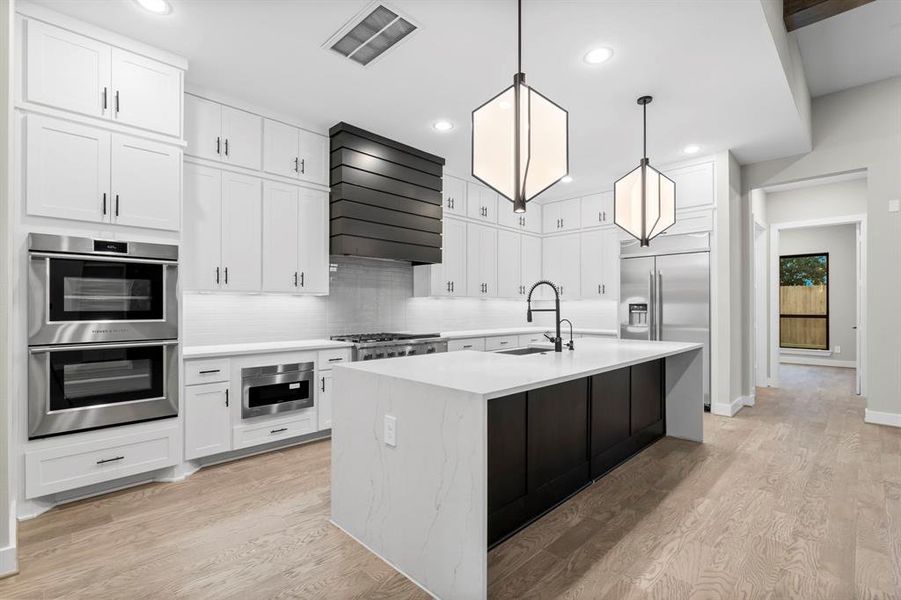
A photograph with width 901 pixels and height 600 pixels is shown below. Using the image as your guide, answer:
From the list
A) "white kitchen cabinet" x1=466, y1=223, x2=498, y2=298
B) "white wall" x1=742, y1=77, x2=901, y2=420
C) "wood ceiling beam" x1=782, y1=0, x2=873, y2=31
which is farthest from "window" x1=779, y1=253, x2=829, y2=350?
"wood ceiling beam" x1=782, y1=0, x2=873, y2=31

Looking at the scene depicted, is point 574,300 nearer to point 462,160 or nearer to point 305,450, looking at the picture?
point 462,160

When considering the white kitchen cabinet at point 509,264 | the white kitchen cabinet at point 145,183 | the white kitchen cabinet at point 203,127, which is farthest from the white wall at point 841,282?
the white kitchen cabinet at point 145,183

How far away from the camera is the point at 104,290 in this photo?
2760 millimetres


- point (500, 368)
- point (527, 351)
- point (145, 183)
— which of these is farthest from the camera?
point (527, 351)

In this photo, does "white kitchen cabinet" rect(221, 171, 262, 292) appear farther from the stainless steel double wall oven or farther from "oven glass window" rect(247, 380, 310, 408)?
"oven glass window" rect(247, 380, 310, 408)

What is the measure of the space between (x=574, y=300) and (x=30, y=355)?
5.80 m

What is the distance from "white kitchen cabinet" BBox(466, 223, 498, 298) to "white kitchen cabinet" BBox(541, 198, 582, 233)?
1110mm

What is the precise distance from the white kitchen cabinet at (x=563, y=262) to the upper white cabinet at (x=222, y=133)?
427 cm

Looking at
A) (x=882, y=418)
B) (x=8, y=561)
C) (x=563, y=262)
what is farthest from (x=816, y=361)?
(x=8, y=561)

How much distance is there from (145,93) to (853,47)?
5.66 meters

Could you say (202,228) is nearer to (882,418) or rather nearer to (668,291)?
(668,291)

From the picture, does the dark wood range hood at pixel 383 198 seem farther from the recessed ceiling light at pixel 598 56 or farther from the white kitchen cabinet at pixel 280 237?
the recessed ceiling light at pixel 598 56

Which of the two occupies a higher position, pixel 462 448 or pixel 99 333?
pixel 99 333

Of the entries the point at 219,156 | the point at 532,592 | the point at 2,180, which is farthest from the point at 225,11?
the point at 532,592
